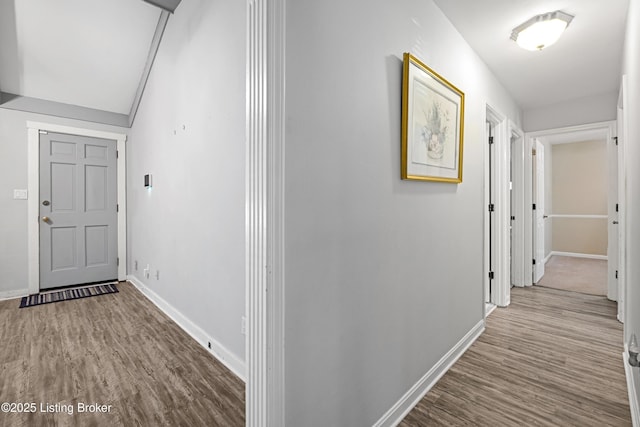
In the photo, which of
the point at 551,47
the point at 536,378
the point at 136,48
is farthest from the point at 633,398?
the point at 136,48

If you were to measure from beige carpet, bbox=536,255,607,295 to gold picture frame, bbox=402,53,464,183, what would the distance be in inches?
131

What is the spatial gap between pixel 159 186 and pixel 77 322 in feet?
4.73

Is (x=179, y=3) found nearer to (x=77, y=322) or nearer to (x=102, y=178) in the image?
(x=102, y=178)

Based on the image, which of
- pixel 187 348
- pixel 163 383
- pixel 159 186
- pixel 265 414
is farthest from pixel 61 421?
pixel 159 186

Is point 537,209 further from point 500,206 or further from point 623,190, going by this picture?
point 623,190

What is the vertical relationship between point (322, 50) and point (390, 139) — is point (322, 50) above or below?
above

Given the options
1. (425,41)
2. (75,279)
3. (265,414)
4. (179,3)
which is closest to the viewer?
(265,414)

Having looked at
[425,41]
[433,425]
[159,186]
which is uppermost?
[425,41]

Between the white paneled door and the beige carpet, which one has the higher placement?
the white paneled door

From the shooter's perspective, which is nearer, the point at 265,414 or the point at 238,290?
the point at 265,414

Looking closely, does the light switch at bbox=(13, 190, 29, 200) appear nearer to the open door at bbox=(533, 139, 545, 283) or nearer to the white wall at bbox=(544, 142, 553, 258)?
the open door at bbox=(533, 139, 545, 283)

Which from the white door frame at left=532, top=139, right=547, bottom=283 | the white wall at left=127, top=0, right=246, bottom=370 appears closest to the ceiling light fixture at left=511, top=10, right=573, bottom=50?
the white wall at left=127, top=0, right=246, bottom=370

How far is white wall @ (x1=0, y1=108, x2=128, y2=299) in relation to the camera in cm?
324

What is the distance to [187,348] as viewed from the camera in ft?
7.25
